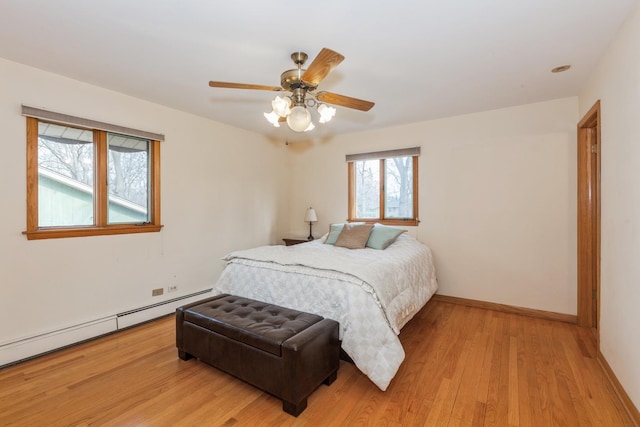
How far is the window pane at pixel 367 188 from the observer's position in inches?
172

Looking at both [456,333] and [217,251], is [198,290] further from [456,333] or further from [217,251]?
[456,333]

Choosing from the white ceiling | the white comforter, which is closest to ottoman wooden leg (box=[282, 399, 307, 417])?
the white comforter

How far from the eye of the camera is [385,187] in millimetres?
4305

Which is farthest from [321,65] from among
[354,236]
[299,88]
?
[354,236]

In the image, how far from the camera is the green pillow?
3449 millimetres

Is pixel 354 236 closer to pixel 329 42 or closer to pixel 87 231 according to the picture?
pixel 329 42

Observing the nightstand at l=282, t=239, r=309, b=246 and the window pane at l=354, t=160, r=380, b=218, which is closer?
the window pane at l=354, t=160, r=380, b=218

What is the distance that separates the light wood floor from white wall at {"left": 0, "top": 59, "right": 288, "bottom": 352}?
47cm

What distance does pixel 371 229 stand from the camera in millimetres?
3670

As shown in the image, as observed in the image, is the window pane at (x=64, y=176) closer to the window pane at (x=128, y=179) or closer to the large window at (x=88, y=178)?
the large window at (x=88, y=178)

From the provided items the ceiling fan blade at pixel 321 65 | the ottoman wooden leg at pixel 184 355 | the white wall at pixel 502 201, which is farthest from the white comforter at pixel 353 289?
the ceiling fan blade at pixel 321 65

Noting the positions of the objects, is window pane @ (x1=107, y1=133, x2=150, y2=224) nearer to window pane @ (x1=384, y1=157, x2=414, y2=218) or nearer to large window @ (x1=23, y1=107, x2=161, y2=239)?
large window @ (x1=23, y1=107, x2=161, y2=239)

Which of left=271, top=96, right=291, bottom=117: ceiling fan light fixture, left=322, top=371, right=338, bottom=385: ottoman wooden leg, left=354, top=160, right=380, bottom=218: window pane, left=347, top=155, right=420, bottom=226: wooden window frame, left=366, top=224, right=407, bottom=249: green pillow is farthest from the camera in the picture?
left=354, top=160, right=380, bottom=218: window pane

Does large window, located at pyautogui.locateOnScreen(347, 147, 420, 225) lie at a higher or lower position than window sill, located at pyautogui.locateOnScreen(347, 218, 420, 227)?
higher
